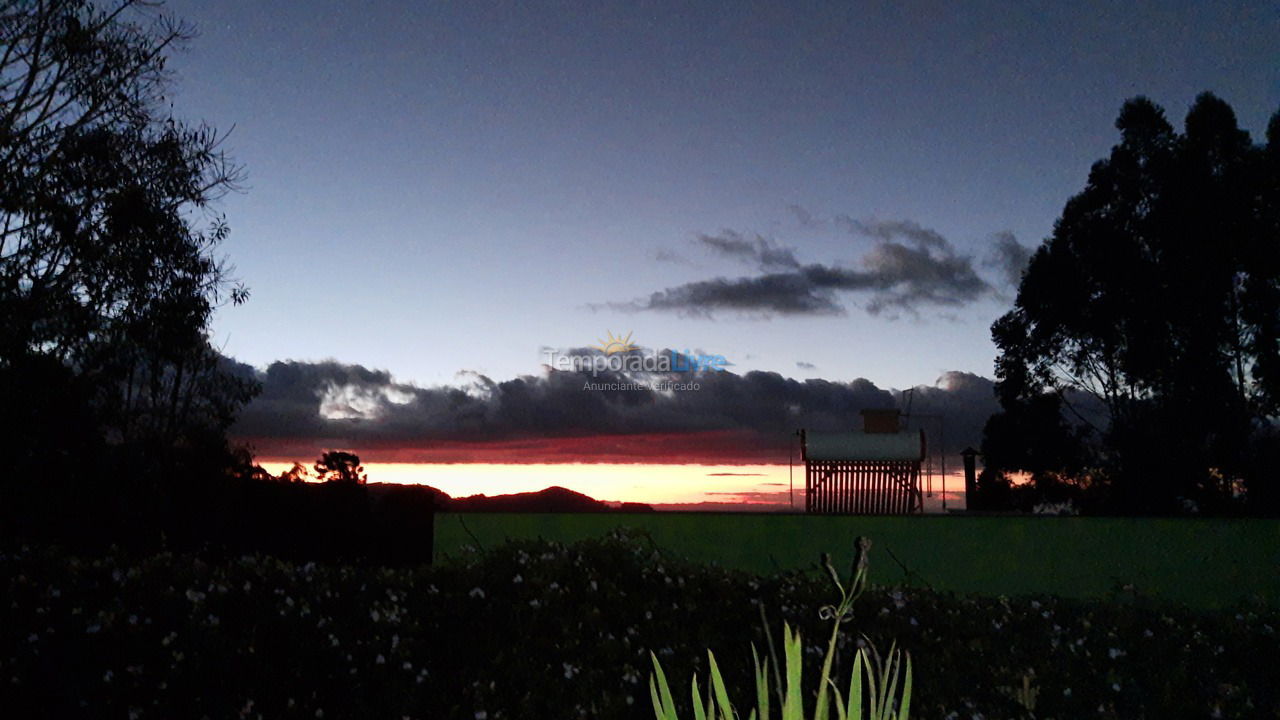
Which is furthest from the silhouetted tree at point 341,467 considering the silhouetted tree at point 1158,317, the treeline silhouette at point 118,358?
the silhouetted tree at point 1158,317

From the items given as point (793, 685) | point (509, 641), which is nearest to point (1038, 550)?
point (509, 641)

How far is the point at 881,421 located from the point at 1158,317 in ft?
34.4

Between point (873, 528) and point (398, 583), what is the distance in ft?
14.8

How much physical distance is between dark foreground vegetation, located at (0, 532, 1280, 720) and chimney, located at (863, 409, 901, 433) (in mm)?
6926

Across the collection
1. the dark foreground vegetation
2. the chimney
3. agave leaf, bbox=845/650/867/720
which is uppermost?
the chimney

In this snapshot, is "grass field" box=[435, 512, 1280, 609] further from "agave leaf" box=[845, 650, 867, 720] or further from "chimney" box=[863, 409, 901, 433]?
"agave leaf" box=[845, 650, 867, 720]

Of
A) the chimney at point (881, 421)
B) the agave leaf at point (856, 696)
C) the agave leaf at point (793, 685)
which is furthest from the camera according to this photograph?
the chimney at point (881, 421)

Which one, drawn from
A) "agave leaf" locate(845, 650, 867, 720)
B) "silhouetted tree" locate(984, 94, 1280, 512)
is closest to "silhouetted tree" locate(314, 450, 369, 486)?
"agave leaf" locate(845, 650, 867, 720)

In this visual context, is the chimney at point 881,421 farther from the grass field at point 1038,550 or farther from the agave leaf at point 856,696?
the agave leaf at point 856,696

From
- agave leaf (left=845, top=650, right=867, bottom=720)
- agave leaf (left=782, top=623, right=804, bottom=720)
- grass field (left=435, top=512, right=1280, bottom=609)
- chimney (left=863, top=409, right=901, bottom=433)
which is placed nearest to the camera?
agave leaf (left=782, top=623, right=804, bottom=720)

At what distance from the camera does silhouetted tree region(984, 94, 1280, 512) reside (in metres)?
21.3

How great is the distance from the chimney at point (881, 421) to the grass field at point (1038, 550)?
618 cm

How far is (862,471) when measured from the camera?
15.3 m

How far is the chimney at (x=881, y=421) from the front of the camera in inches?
619
